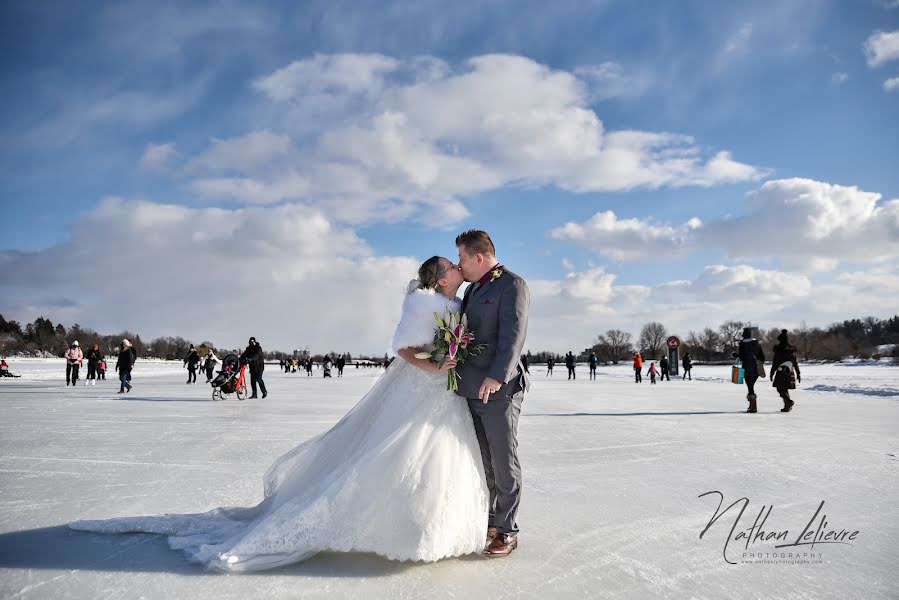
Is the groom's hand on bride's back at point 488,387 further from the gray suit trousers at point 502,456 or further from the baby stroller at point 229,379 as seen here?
the baby stroller at point 229,379

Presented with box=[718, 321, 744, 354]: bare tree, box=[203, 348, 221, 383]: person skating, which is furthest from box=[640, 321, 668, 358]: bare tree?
box=[203, 348, 221, 383]: person skating

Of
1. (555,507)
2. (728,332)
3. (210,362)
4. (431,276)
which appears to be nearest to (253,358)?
(210,362)

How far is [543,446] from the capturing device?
7203mm

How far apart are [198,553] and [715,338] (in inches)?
5227

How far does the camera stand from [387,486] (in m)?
3.04

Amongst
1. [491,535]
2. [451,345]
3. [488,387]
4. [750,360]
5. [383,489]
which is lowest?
[491,535]

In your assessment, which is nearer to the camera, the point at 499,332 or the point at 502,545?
the point at 502,545

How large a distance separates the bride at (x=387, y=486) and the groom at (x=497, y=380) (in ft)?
0.36

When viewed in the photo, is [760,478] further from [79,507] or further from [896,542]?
[79,507]

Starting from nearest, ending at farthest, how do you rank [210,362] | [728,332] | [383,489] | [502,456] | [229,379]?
[383,489], [502,456], [229,379], [210,362], [728,332]

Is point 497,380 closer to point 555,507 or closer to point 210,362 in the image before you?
point 555,507

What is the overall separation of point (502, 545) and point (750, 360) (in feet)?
34.1

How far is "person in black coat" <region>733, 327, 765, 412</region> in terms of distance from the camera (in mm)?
11641

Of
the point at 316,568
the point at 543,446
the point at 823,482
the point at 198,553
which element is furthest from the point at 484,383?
the point at 543,446
